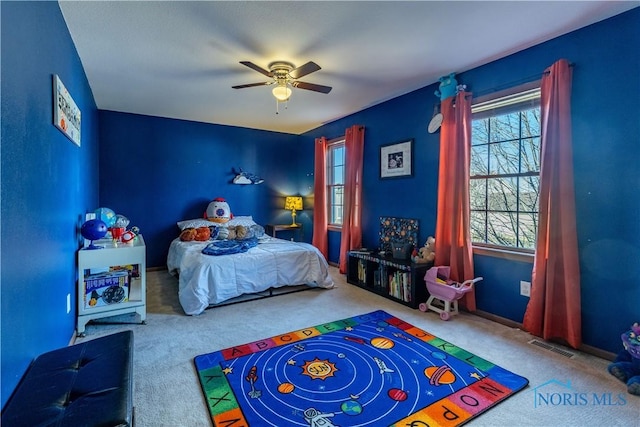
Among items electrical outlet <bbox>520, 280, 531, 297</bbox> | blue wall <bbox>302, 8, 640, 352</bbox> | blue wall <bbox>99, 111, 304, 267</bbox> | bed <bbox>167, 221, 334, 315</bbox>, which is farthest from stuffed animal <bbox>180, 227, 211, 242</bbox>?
electrical outlet <bbox>520, 280, 531, 297</bbox>

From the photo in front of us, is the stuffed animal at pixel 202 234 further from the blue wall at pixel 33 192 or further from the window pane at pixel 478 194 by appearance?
the window pane at pixel 478 194

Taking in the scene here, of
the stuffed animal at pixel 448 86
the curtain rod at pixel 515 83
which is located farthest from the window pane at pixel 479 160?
the stuffed animal at pixel 448 86

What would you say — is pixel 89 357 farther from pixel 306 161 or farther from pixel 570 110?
pixel 306 161

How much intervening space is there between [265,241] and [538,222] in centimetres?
323

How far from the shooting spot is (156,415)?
166 cm

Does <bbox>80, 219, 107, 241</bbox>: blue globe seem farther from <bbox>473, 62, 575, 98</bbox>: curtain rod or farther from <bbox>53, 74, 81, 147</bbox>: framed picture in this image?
<bbox>473, 62, 575, 98</bbox>: curtain rod

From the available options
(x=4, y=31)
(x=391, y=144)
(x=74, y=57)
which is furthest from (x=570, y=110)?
(x=74, y=57)

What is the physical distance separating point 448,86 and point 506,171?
1.07 meters

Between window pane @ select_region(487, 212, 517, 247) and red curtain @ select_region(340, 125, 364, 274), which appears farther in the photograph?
red curtain @ select_region(340, 125, 364, 274)

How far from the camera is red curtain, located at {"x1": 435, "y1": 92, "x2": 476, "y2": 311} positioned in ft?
10.1

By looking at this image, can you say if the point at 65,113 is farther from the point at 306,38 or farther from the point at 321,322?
the point at 321,322

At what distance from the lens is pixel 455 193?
3178 millimetres

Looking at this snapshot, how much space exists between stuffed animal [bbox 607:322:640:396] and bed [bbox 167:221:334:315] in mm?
2639

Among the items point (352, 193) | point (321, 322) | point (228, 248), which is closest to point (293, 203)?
point (352, 193)
